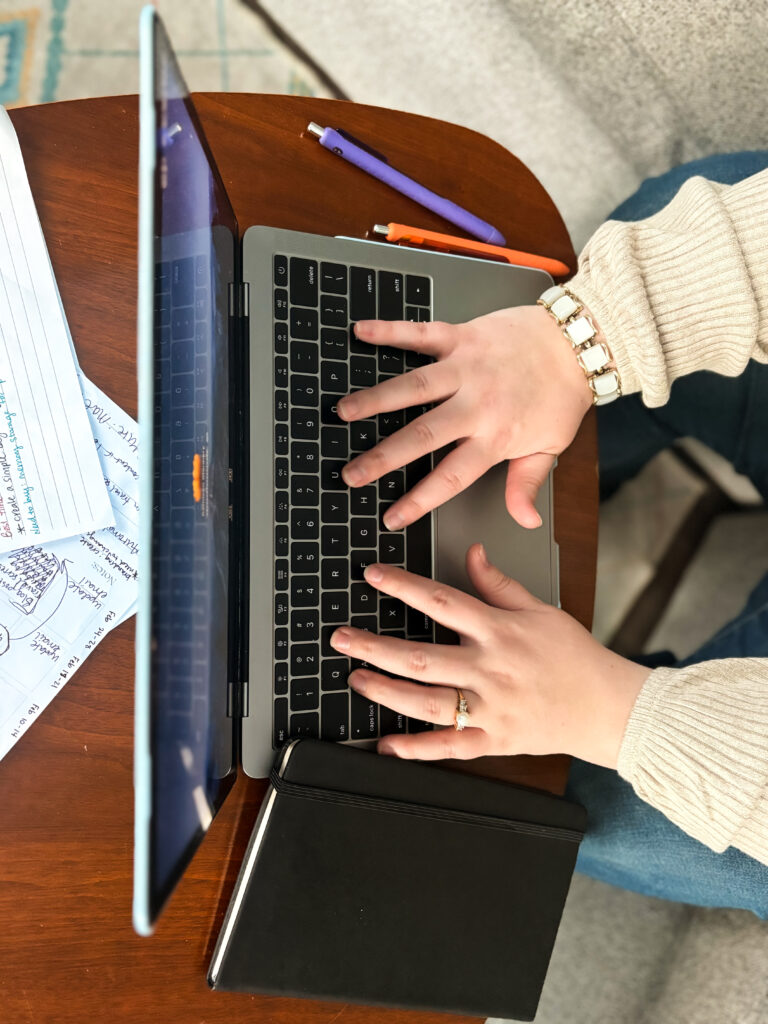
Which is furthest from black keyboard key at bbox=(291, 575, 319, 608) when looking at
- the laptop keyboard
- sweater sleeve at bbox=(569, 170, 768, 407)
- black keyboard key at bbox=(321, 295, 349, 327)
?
sweater sleeve at bbox=(569, 170, 768, 407)

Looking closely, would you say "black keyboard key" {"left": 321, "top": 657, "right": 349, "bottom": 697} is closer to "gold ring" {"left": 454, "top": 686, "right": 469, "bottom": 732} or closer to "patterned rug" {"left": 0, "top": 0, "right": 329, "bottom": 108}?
"gold ring" {"left": 454, "top": 686, "right": 469, "bottom": 732}

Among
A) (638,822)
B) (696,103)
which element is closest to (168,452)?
(638,822)

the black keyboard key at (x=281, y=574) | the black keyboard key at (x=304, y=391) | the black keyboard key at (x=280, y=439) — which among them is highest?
the black keyboard key at (x=304, y=391)

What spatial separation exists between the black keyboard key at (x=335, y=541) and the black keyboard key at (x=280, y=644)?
0.07 metres

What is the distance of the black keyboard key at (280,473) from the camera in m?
0.59

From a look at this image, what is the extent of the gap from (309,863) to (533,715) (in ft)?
0.70

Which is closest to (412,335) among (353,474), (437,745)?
(353,474)

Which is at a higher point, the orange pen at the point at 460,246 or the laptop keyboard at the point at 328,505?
the orange pen at the point at 460,246

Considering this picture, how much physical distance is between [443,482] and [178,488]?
24cm

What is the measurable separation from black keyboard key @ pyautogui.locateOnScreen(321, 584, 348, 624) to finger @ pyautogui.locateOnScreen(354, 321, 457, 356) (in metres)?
0.21

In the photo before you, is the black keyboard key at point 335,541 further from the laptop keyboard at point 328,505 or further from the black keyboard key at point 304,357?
the black keyboard key at point 304,357

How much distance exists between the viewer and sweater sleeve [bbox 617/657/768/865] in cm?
59

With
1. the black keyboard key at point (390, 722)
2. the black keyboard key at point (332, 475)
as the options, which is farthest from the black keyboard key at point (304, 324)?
the black keyboard key at point (390, 722)

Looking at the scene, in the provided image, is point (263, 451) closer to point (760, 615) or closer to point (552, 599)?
point (552, 599)
